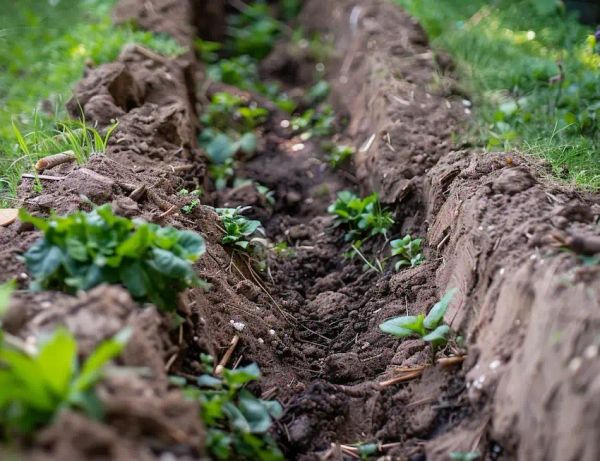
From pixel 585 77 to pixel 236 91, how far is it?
8.42ft

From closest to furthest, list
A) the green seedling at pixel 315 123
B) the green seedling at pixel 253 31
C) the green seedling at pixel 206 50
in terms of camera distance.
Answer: the green seedling at pixel 315 123
the green seedling at pixel 206 50
the green seedling at pixel 253 31

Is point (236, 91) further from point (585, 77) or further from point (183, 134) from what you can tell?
point (585, 77)

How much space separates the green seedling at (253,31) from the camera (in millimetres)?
6156

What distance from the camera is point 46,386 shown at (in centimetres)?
154

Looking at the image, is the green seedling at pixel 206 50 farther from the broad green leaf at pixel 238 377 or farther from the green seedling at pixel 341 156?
the broad green leaf at pixel 238 377

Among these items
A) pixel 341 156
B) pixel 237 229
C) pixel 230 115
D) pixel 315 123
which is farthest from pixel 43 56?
pixel 237 229

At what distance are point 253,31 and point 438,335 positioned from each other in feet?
15.4

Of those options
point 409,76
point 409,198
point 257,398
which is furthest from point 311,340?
point 409,76

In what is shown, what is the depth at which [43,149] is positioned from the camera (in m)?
3.33

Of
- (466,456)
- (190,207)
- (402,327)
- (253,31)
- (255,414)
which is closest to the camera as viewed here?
(466,456)

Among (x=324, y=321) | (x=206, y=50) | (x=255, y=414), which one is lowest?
(x=324, y=321)

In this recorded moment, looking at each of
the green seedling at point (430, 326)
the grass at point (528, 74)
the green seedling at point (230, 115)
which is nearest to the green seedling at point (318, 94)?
the green seedling at point (230, 115)

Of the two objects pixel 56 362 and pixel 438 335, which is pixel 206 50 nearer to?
pixel 438 335

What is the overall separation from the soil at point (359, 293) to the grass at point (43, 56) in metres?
0.22
